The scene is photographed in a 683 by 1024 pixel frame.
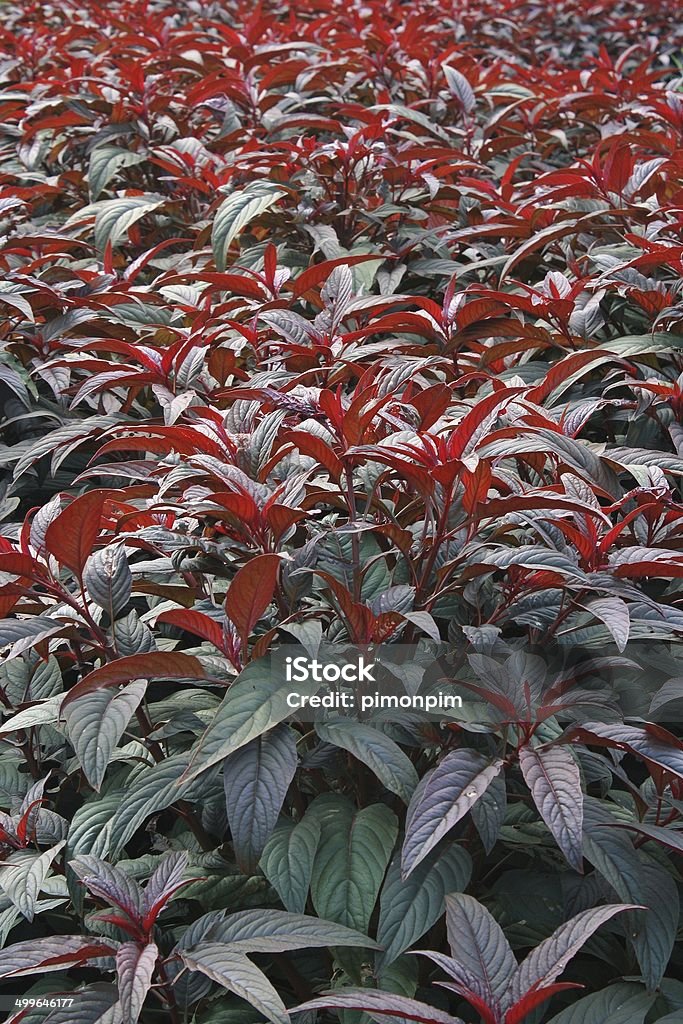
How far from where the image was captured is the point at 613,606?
4.00 ft

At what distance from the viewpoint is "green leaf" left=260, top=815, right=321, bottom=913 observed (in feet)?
3.98

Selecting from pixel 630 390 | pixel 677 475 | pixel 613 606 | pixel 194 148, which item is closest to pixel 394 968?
pixel 613 606

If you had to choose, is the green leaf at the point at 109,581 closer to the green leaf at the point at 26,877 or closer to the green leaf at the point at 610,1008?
the green leaf at the point at 26,877

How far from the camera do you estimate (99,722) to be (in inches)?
46.5

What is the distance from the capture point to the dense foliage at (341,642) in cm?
118

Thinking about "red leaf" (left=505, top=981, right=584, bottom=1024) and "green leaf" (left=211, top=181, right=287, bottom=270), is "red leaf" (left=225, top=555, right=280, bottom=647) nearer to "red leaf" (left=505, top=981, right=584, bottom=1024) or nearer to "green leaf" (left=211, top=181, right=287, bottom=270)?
"red leaf" (left=505, top=981, right=584, bottom=1024)

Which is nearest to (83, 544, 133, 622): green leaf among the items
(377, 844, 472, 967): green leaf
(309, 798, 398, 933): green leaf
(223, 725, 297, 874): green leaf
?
(223, 725, 297, 874): green leaf

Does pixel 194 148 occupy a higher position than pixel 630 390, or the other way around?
pixel 194 148

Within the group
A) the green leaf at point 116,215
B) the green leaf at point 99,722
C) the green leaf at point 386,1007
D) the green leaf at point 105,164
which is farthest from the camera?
the green leaf at point 105,164

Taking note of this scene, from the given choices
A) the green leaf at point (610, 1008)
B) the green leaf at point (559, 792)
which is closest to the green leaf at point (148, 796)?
the green leaf at point (559, 792)

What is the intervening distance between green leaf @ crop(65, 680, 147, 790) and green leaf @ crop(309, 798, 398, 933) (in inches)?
11.8

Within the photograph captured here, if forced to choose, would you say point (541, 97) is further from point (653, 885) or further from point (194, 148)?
point (653, 885)

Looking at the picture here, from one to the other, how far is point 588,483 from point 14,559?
827 millimetres

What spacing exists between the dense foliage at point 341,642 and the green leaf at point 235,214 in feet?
0.59
